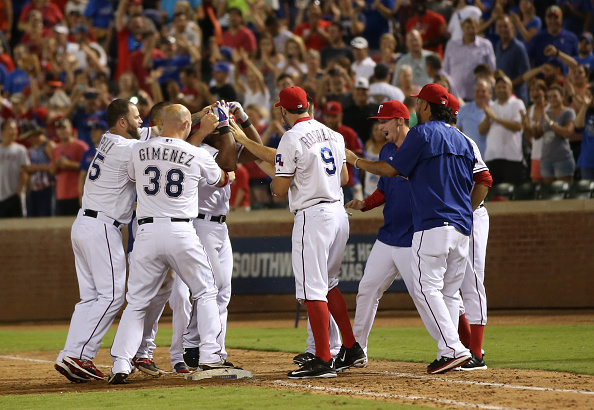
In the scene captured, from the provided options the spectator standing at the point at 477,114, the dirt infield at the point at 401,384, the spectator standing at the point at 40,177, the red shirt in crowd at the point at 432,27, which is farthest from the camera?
the red shirt in crowd at the point at 432,27

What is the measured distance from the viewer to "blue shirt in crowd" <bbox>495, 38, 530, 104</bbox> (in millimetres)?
14625

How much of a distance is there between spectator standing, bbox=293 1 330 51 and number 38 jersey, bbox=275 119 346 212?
9929 mm

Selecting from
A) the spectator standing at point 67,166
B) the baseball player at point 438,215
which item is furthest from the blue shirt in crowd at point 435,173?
the spectator standing at point 67,166

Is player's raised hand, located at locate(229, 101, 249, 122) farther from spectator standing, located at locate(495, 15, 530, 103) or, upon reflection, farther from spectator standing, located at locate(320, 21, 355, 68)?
spectator standing, located at locate(320, 21, 355, 68)

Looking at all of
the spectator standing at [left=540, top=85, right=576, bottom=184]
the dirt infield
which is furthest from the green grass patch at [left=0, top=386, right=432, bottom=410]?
the spectator standing at [left=540, top=85, right=576, bottom=184]

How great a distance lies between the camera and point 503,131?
12.9 meters

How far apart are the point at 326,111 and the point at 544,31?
4313 mm

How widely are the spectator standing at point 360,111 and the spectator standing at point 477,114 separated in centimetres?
152

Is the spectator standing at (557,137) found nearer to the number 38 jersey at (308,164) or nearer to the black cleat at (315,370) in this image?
the number 38 jersey at (308,164)

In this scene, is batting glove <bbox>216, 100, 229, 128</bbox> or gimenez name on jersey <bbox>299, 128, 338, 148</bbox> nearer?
gimenez name on jersey <bbox>299, 128, 338, 148</bbox>

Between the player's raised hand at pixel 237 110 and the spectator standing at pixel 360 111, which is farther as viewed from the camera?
the spectator standing at pixel 360 111

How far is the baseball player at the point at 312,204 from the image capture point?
730 cm

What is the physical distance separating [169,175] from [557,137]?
7.15 meters

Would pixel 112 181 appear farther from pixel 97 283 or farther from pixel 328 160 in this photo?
pixel 328 160
